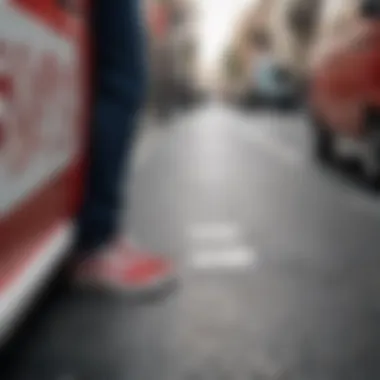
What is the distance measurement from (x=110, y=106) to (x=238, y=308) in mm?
732

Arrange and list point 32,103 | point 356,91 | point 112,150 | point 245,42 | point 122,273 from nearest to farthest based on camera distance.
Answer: point 32,103 < point 122,273 < point 112,150 < point 356,91 < point 245,42

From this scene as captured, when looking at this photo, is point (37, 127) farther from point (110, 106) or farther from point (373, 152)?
point (373, 152)

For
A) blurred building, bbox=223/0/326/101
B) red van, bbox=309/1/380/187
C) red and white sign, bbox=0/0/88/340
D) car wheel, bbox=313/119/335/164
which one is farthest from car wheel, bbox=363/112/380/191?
blurred building, bbox=223/0/326/101

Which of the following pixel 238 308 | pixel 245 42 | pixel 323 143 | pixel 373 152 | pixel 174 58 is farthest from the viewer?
pixel 245 42

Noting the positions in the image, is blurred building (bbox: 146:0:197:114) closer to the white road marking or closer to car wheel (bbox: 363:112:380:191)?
car wheel (bbox: 363:112:380:191)

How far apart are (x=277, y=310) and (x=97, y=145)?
2.43 feet

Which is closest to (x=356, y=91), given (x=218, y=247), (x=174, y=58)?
(x=218, y=247)

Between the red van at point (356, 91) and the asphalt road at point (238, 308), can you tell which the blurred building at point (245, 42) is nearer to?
the red van at point (356, 91)

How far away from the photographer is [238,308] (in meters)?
2.42

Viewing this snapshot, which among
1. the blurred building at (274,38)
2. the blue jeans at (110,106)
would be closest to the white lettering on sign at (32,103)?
the blue jeans at (110,106)

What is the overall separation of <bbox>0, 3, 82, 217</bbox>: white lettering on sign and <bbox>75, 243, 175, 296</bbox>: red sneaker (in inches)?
17.7

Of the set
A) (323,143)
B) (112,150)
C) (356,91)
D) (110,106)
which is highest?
(110,106)

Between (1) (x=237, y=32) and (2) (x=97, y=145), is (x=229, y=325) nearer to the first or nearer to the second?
(2) (x=97, y=145)

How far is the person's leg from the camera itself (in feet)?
8.46
